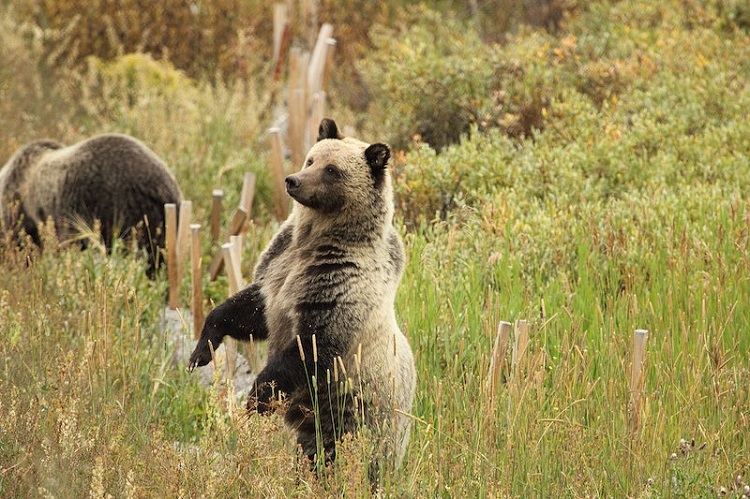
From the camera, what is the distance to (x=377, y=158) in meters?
4.56

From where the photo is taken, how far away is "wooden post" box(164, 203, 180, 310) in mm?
6145

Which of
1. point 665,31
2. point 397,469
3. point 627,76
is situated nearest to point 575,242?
point 397,469

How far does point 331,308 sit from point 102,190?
400 cm

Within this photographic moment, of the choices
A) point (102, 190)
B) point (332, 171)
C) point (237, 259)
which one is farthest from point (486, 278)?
point (102, 190)

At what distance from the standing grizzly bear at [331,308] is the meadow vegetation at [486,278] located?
216mm

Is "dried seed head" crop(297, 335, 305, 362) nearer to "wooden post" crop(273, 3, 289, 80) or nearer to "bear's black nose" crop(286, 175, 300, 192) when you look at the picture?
"bear's black nose" crop(286, 175, 300, 192)

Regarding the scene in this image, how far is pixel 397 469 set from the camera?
3.89 meters

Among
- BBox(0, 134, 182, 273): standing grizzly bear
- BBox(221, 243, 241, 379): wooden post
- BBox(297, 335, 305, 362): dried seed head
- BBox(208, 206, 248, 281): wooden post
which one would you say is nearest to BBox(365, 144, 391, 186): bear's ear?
BBox(297, 335, 305, 362): dried seed head

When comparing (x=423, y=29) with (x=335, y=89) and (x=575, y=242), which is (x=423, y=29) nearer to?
(x=335, y=89)

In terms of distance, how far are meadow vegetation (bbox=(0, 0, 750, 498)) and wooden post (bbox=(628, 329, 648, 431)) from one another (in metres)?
0.04

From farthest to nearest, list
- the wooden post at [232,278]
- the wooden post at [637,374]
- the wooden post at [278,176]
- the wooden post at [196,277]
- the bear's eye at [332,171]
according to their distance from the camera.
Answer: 1. the wooden post at [278,176]
2. the wooden post at [196,277]
3. the wooden post at [232,278]
4. the bear's eye at [332,171]
5. the wooden post at [637,374]

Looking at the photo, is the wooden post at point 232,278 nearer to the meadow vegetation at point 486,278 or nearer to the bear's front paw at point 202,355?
the meadow vegetation at point 486,278

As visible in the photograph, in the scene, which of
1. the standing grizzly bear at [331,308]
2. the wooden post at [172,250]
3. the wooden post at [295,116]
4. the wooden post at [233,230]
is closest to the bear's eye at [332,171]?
the standing grizzly bear at [331,308]

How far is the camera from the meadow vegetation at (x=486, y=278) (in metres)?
3.84
